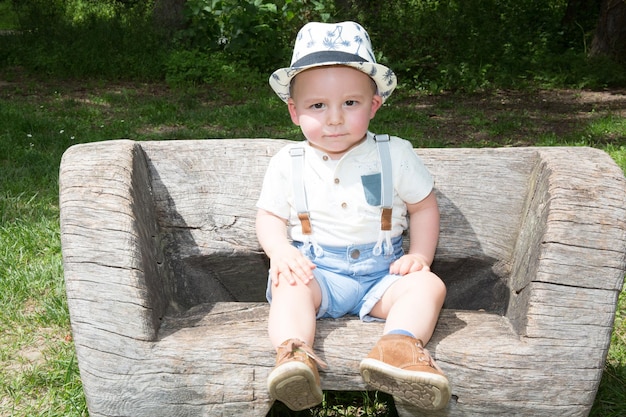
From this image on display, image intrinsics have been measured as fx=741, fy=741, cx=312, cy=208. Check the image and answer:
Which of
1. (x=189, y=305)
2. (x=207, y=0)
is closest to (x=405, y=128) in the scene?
(x=207, y=0)

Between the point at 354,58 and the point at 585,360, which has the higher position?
the point at 354,58

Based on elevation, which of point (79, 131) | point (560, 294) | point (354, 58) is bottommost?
point (79, 131)

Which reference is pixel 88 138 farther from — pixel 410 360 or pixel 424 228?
pixel 410 360

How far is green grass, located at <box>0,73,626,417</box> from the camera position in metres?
2.89

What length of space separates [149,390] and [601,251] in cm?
137

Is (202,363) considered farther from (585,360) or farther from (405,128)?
(405,128)

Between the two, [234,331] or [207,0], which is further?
[207,0]

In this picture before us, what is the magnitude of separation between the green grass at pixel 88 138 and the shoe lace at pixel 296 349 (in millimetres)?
783

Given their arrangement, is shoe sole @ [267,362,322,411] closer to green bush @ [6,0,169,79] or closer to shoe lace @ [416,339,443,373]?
shoe lace @ [416,339,443,373]

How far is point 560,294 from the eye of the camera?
2143 millimetres

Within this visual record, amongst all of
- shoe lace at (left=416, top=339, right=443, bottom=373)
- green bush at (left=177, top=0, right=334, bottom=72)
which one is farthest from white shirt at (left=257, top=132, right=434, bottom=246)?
green bush at (left=177, top=0, right=334, bottom=72)

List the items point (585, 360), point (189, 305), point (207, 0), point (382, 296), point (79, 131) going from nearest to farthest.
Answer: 1. point (585, 360)
2. point (382, 296)
3. point (189, 305)
4. point (79, 131)
5. point (207, 0)

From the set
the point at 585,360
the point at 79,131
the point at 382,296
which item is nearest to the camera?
the point at 585,360

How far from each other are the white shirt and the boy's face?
0.11 meters
